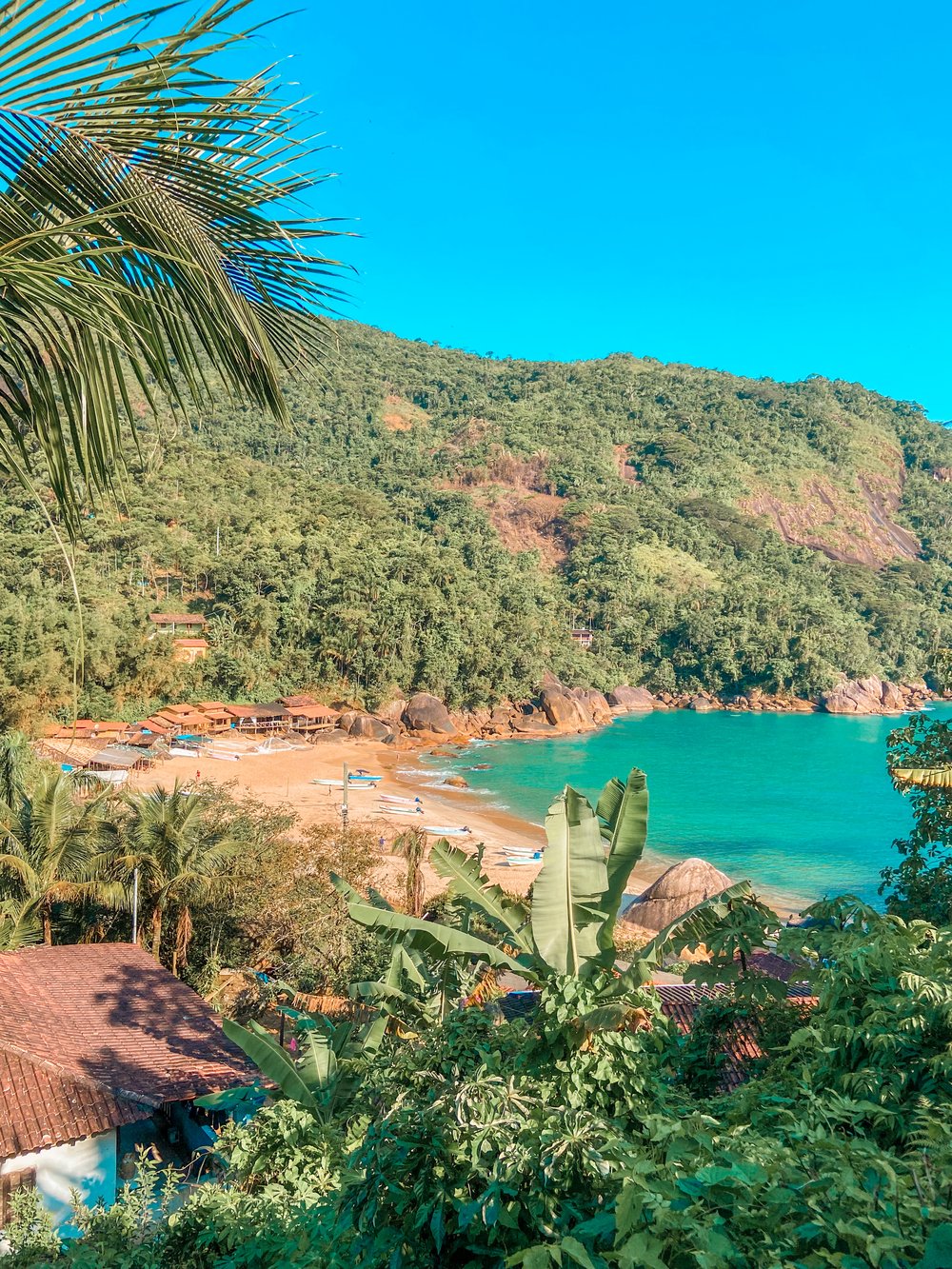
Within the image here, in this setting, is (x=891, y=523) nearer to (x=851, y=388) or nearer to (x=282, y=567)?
(x=851, y=388)

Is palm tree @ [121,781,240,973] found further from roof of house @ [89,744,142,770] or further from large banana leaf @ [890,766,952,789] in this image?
roof of house @ [89,744,142,770]

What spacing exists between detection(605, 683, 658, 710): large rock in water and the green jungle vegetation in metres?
50.1

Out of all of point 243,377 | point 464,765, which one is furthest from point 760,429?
point 243,377

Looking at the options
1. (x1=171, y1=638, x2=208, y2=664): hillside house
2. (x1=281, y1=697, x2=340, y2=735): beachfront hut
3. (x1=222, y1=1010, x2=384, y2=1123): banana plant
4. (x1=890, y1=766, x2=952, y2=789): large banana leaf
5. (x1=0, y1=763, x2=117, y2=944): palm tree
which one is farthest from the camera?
(x1=171, y1=638, x2=208, y2=664): hillside house

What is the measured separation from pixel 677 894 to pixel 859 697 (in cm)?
4784

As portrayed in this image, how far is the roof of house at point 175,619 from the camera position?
3997cm

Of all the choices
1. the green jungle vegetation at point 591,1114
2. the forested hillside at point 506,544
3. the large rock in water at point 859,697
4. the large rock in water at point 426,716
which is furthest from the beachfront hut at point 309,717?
the large rock in water at point 859,697

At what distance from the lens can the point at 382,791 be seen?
2978 centimetres

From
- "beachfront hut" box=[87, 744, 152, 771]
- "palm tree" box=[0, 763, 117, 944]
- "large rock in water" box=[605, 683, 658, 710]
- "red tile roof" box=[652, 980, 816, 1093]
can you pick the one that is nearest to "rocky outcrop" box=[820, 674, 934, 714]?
"large rock in water" box=[605, 683, 658, 710]

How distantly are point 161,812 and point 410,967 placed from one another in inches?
251

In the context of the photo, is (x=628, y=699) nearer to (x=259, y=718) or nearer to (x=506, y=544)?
(x=506, y=544)

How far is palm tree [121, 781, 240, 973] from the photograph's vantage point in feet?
33.8

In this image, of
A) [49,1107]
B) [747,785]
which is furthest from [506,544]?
[49,1107]

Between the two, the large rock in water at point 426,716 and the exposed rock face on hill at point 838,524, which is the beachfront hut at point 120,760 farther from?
the exposed rock face on hill at point 838,524
